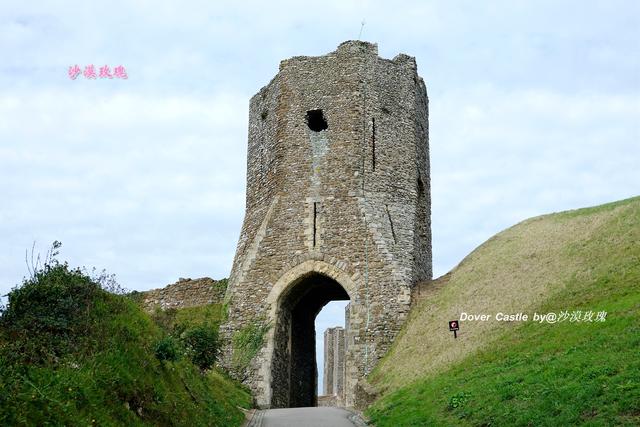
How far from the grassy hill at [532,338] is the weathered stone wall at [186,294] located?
8.37 m

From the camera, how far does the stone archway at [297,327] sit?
Answer: 929 inches

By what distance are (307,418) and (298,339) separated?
9813mm

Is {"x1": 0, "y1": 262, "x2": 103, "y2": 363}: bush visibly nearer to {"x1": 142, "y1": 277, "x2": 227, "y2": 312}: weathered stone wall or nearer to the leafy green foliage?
the leafy green foliage

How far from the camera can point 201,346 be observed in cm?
1802

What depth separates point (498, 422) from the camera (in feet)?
37.5

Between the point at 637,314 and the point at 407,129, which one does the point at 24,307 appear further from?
the point at 407,129

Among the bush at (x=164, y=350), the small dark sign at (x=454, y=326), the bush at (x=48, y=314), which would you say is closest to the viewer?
the bush at (x=48, y=314)

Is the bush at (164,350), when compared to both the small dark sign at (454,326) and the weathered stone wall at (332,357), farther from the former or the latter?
the weathered stone wall at (332,357)

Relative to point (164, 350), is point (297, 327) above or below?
above

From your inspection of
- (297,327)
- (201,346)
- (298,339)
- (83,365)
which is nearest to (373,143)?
(297,327)

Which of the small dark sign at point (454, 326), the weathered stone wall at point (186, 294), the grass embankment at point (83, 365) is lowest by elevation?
the grass embankment at point (83, 365)

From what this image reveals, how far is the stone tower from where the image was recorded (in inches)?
919

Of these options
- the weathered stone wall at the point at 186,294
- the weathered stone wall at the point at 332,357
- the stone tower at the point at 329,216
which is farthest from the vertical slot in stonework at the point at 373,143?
the weathered stone wall at the point at 332,357

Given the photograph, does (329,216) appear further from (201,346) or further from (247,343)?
(201,346)
